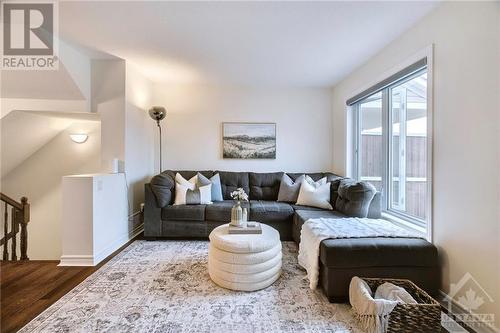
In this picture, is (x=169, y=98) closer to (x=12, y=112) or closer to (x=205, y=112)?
(x=205, y=112)

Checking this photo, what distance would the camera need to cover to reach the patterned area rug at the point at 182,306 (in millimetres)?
1680

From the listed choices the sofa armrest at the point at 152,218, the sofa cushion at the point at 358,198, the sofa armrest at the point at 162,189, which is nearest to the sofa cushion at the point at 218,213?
the sofa armrest at the point at 162,189

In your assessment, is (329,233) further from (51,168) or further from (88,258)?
(51,168)

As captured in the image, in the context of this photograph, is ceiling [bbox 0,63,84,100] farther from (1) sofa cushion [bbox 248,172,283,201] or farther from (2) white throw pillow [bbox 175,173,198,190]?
Answer: (1) sofa cushion [bbox 248,172,283,201]

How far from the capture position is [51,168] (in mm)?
3918

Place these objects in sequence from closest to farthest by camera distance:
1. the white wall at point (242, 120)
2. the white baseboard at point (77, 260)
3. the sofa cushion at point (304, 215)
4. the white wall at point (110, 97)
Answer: the white baseboard at point (77, 260) < the sofa cushion at point (304, 215) < the white wall at point (110, 97) < the white wall at point (242, 120)

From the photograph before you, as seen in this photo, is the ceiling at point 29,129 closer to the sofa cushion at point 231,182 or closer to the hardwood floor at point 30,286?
the hardwood floor at point 30,286

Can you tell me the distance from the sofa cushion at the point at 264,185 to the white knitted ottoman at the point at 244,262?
1836 mm

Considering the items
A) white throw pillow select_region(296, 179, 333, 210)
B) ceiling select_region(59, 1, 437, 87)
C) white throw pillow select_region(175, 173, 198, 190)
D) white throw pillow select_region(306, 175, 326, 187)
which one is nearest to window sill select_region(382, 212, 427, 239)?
white throw pillow select_region(296, 179, 333, 210)

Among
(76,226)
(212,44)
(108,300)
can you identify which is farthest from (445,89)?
(76,226)

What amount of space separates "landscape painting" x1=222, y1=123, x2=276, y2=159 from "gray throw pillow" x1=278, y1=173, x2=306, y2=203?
0.71 meters

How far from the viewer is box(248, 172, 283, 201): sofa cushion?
13.4 ft

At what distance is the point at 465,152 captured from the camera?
1788mm

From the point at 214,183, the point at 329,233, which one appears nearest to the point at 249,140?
the point at 214,183
